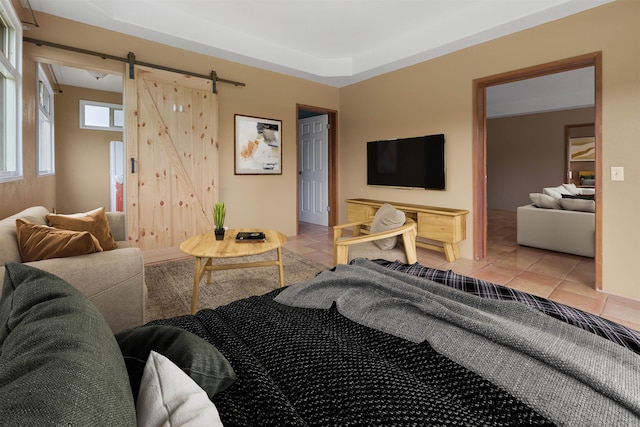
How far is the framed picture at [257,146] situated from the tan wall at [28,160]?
223cm

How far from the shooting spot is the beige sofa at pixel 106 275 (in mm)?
1640

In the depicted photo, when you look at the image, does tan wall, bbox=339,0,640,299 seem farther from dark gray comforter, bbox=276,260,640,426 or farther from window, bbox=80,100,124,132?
window, bbox=80,100,124,132

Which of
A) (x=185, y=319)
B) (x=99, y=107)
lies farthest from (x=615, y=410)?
(x=99, y=107)

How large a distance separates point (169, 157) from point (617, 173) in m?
4.73

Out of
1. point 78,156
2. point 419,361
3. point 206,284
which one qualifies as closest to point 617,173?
point 419,361

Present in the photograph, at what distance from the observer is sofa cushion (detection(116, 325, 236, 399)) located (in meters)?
0.71

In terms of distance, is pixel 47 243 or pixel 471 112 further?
pixel 471 112

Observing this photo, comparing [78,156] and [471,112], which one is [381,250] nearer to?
[471,112]

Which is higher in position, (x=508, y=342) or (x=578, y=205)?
(x=578, y=205)

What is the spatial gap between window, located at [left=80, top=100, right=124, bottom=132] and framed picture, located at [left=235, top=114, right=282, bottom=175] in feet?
9.02

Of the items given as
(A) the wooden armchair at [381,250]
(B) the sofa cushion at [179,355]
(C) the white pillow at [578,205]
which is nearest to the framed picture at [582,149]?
(C) the white pillow at [578,205]

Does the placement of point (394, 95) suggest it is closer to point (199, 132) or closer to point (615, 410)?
point (199, 132)

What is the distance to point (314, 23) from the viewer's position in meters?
4.07

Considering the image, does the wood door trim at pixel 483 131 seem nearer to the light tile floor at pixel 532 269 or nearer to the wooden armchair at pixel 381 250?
the light tile floor at pixel 532 269
